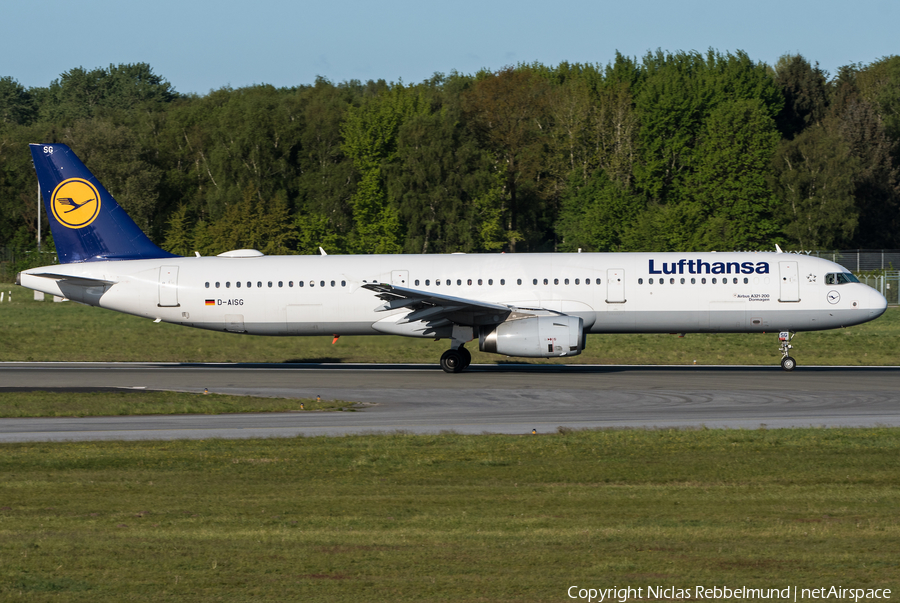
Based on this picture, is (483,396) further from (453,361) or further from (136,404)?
(136,404)

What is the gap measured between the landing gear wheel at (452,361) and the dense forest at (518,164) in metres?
44.3

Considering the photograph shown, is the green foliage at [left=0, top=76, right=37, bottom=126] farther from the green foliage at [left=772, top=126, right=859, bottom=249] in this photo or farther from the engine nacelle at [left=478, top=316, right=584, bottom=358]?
the engine nacelle at [left=478, top=316, right=584, bottom=358]

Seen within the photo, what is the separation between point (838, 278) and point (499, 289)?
11.3m

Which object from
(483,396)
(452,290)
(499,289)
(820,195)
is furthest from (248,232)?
(483,396)

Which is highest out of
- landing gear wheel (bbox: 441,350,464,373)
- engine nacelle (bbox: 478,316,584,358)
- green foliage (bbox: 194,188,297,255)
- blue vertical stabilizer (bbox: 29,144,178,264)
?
green foliage (bbox: 194,188,297,255)

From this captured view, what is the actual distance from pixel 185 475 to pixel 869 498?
10.4 meters

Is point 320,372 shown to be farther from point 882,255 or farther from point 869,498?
point 882,255

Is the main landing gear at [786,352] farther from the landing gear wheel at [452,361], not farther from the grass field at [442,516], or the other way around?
the grass field at [442,516]

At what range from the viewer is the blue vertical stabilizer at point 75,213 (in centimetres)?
3553

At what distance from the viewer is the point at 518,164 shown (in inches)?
3661

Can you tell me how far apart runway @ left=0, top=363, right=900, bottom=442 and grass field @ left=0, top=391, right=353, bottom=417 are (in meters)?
0.80

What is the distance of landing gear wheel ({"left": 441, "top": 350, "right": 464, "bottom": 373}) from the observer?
3325 centimetres

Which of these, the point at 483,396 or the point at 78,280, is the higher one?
the point at 78,280

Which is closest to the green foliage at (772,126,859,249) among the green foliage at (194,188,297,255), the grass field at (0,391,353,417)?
the green foliage at (194,188,297,255)
